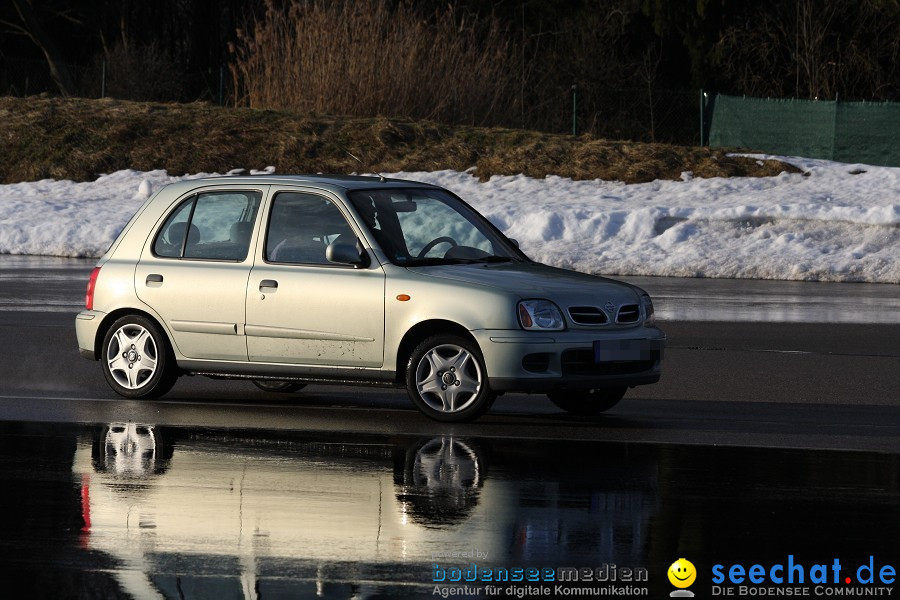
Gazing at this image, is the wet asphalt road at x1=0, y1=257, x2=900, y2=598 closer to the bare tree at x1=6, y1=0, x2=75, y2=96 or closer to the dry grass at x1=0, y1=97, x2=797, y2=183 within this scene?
the dry grass at x1=0, y1=97, x2=797, y2=183

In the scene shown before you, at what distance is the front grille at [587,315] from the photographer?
10.5 m

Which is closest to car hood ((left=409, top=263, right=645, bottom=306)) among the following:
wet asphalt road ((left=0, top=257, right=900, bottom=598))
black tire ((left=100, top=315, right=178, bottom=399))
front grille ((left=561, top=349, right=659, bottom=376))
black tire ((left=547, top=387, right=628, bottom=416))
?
front grille ((left=561, top=349, right=659, bottom=376))

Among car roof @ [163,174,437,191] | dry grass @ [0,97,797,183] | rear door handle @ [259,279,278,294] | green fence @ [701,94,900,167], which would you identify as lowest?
rear door handle @ [259,279,278,294]

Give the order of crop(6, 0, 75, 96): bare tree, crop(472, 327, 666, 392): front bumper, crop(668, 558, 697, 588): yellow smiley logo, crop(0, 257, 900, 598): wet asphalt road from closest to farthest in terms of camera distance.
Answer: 1. crop(668, 558, 697, 588): yellow smiley logo
2. crop(0, 257, 900, 598): wet asphalt road
3. crop(472, 327, 666, 392): front bumper
4. crop(6, 0, 75, 96): bare tree

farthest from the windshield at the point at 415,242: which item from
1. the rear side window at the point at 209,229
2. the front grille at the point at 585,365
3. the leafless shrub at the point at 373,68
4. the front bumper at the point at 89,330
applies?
the leafless shrub at the point at 373,68

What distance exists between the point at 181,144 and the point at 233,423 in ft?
76.3

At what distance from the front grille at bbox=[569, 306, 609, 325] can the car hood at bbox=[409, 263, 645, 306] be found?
35 mm

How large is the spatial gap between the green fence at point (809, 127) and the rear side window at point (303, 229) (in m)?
24.3

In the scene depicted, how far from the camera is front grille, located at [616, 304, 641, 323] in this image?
10.7 m

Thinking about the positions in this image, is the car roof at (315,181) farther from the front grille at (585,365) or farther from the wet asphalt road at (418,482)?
the front grille at (585,365)

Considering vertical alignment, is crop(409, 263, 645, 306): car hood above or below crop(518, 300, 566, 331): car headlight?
above

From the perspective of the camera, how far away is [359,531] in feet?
23.3

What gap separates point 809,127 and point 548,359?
83.6 ft

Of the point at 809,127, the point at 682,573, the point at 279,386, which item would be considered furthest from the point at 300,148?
the point at 682,573
